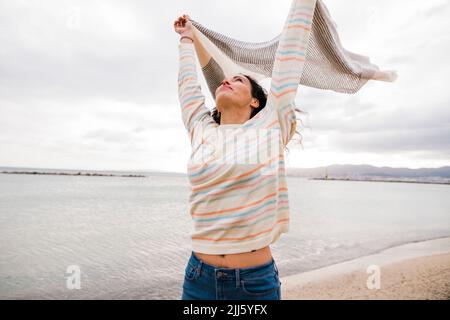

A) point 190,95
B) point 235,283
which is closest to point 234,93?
point 190,95

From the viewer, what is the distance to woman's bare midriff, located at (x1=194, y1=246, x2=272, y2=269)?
4.86ft

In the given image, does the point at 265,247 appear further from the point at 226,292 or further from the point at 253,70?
the point at 253,70

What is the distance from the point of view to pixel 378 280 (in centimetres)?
698

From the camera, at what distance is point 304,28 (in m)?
1.64

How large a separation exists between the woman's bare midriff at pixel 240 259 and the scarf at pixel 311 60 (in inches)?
47.4

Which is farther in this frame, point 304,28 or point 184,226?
point 184,226

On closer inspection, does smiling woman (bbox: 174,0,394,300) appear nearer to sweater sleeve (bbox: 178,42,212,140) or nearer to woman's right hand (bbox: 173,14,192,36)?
sweater sleeve (bbox: 178,42,212,140)

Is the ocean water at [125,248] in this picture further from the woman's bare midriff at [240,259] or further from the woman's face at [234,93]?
the woman's face at [234,93]

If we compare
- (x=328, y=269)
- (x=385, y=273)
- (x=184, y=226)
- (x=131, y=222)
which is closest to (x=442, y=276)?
(x=385, y=273)

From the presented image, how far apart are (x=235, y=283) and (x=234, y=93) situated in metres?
1.06

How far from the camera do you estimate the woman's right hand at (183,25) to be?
2076mm

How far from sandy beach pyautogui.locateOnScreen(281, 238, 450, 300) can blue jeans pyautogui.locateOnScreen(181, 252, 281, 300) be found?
16.7 feet
